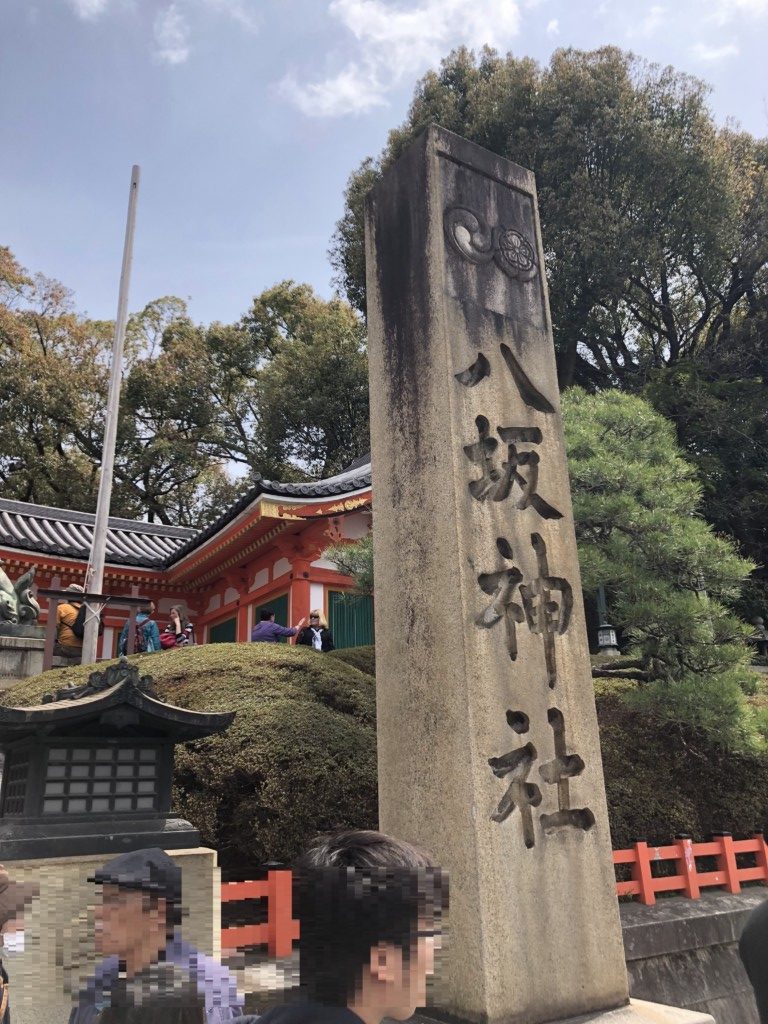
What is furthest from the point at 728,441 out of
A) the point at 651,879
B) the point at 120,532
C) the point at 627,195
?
the point at 120,532

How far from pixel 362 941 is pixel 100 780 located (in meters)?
2.20

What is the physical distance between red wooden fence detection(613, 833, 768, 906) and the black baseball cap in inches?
154

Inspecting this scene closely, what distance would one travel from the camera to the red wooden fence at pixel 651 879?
3.70m

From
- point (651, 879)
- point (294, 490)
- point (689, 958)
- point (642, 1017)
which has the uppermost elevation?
point (294, 490)

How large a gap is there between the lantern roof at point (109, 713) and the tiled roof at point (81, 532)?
1150 centimetres

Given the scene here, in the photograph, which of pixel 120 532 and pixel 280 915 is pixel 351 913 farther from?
pixel 120 532

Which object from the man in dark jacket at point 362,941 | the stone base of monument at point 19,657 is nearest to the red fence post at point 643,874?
the man in dark jacket at point 362,941

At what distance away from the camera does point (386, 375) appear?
13.3 ft

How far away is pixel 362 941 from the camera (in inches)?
43.8

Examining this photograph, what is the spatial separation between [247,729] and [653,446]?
4633 millimetres

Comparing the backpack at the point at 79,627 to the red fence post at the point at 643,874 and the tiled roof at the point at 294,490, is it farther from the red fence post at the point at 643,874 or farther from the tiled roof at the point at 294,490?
the red fence post at the point at 643,874

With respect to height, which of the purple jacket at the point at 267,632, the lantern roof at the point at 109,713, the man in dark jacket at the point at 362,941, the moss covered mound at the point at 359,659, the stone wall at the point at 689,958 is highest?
the purple jacket at the point at 267,632

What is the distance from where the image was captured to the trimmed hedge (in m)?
4.55

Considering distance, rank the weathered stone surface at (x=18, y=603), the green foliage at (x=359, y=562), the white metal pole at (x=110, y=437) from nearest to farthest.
Answer: the green foliage at (x=359, y=562)
the weathered stone surface at (x=18, y=603)
the white metal pole at (x=110, y=437)
